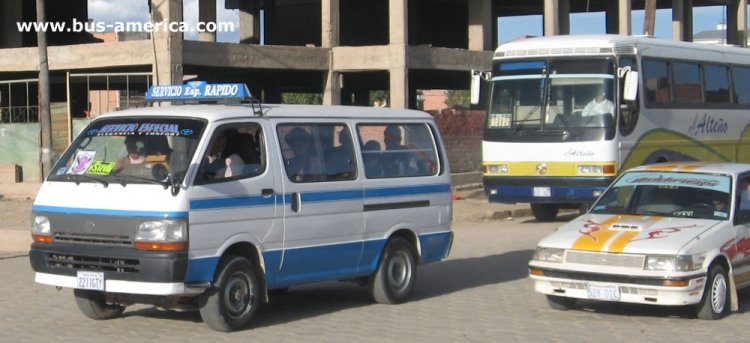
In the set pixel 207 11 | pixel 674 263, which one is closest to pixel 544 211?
pixel 674 263

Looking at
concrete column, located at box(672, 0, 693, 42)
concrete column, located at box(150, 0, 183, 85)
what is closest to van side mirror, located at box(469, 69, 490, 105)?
concrete column, located at box(150, 0, 183, 85)

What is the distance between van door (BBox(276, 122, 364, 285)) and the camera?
33.0ft

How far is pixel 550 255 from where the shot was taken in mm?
10320

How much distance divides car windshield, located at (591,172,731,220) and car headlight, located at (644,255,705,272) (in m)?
1.02

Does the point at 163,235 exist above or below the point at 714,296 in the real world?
above

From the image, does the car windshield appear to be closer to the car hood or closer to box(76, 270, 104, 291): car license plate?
the car hood

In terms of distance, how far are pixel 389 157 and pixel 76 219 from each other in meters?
3.50

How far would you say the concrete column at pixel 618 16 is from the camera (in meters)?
37.6

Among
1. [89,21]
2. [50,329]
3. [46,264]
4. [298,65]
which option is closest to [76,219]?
[46,264]

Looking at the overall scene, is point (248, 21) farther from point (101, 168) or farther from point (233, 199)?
point (233, 199)

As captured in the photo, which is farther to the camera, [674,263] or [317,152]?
[317,152]

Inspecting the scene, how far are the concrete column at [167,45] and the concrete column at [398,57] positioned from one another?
6407 millimetres

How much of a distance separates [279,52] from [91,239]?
20.5 m

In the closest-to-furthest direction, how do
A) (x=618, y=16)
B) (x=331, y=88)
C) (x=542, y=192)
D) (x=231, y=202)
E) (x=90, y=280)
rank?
(x=90, y=280) < (x=231, y=202) < (x=542, y=192) < (x=331, y=88) < (x=618, y=16)
